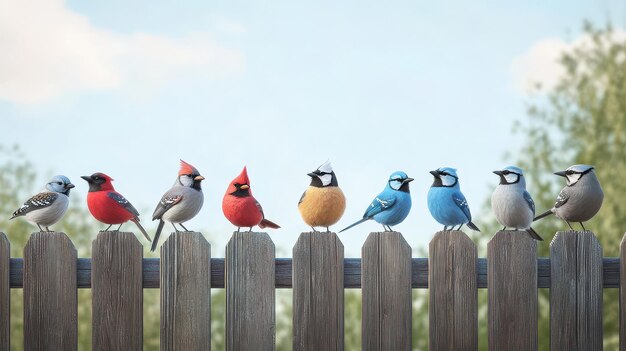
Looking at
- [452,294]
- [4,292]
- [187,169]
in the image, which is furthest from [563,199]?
[4,292]

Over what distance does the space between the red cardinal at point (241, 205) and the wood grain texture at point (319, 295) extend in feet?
1.20

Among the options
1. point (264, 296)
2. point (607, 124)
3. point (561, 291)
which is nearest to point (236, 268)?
point (264, 296)

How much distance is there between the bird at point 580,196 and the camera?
554 centimetres

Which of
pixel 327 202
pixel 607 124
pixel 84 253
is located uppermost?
pixel 607 124

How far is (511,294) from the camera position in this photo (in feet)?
18.2

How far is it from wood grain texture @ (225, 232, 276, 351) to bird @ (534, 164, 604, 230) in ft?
6.42

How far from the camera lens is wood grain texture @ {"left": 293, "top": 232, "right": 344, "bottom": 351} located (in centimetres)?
543

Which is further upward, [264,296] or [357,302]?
[264,296]

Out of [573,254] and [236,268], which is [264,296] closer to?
[236,268]

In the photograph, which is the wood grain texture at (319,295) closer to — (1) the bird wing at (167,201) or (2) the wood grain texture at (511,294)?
(1) the bird wing at (167,201)

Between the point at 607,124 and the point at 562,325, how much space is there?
8557 mm

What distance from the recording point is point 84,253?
1205cm

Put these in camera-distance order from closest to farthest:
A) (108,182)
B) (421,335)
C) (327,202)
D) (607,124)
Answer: (327,202), (108,182), (421,335), (607,124)

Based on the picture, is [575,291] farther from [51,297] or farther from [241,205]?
[51,297]
